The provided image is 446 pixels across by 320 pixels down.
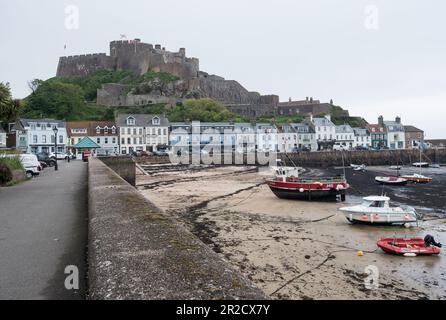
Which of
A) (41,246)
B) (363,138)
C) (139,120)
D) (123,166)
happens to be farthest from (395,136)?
(41,246)

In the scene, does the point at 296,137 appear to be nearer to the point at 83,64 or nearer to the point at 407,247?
the point at 83,64

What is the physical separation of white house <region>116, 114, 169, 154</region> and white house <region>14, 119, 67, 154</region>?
12.3 m

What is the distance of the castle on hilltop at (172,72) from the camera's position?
4847 inches

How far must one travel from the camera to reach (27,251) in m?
6.93

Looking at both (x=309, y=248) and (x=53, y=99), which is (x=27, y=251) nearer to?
(x=309, y=248)

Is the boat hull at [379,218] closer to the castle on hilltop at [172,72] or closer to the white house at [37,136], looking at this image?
the white house at [37,136]

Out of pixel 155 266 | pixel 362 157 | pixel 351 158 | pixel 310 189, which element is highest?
pixel 155 266

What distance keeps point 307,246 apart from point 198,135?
252ft

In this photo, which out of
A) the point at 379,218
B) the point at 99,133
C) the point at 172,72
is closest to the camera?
the point at 379,218

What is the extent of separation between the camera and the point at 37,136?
74250 mm

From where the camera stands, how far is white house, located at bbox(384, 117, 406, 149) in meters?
110

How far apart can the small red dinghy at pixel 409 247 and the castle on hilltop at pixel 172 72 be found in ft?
348

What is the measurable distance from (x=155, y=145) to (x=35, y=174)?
6228 cm

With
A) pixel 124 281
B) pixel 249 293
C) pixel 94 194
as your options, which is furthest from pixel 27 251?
pixel 249 293
